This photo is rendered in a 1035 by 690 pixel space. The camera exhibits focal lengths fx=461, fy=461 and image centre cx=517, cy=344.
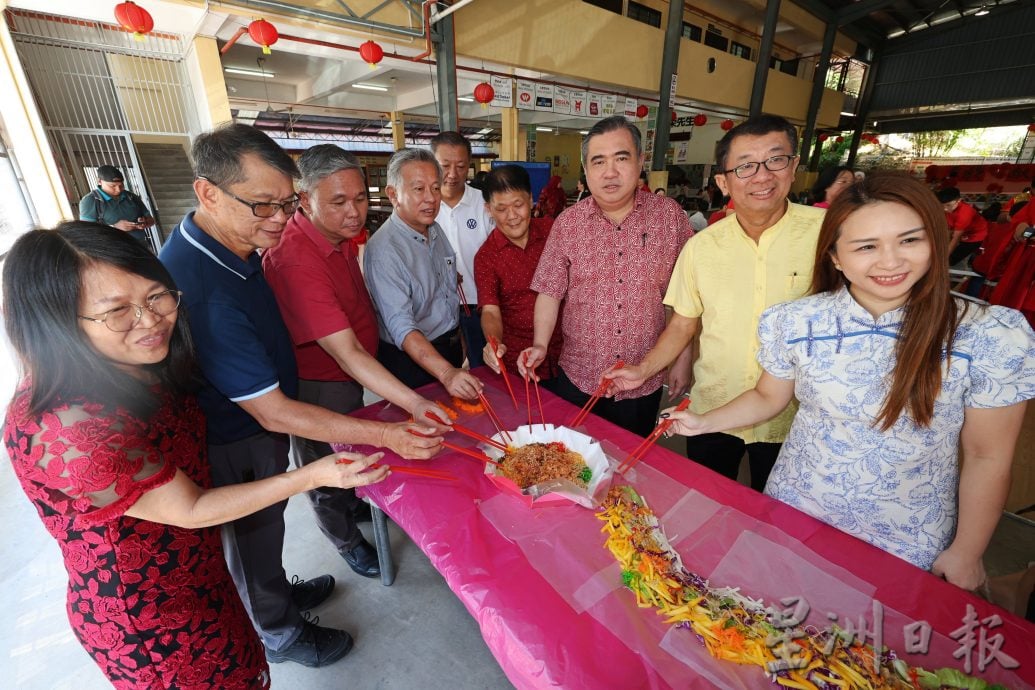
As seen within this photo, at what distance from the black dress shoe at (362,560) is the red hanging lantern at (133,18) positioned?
421cm

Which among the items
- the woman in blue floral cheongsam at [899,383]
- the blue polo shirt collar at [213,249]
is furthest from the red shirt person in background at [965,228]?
the blue polo shirt collar at [213,249]

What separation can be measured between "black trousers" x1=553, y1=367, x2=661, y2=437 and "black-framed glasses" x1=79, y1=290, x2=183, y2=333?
1.52m

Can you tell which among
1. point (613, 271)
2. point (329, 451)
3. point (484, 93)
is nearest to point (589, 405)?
point (613, 271)

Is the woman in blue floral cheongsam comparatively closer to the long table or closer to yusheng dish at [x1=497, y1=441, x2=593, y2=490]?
the long table

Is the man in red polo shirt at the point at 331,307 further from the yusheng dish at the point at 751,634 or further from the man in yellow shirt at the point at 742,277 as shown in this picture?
the man in yellow shirt at the point at 742,277

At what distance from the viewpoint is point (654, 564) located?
0.95m

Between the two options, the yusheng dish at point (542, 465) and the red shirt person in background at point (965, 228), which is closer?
the yusheng dish at point (542, 465)

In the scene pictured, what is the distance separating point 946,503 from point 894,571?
28cm

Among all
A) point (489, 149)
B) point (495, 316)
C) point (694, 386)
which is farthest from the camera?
point (489, 149)

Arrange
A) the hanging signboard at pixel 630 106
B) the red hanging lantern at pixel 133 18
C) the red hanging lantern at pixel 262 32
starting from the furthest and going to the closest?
the hanging signboard at pixel 630 106, the red hanging lantern at pixel 262 32, the red hanging lantern at pixel 133 18

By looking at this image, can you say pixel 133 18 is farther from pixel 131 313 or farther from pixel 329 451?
pixel 131 313

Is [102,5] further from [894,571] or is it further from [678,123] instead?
[678,123]

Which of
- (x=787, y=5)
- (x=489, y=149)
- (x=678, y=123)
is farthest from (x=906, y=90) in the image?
(x=489, y=149)

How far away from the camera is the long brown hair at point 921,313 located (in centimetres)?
96
